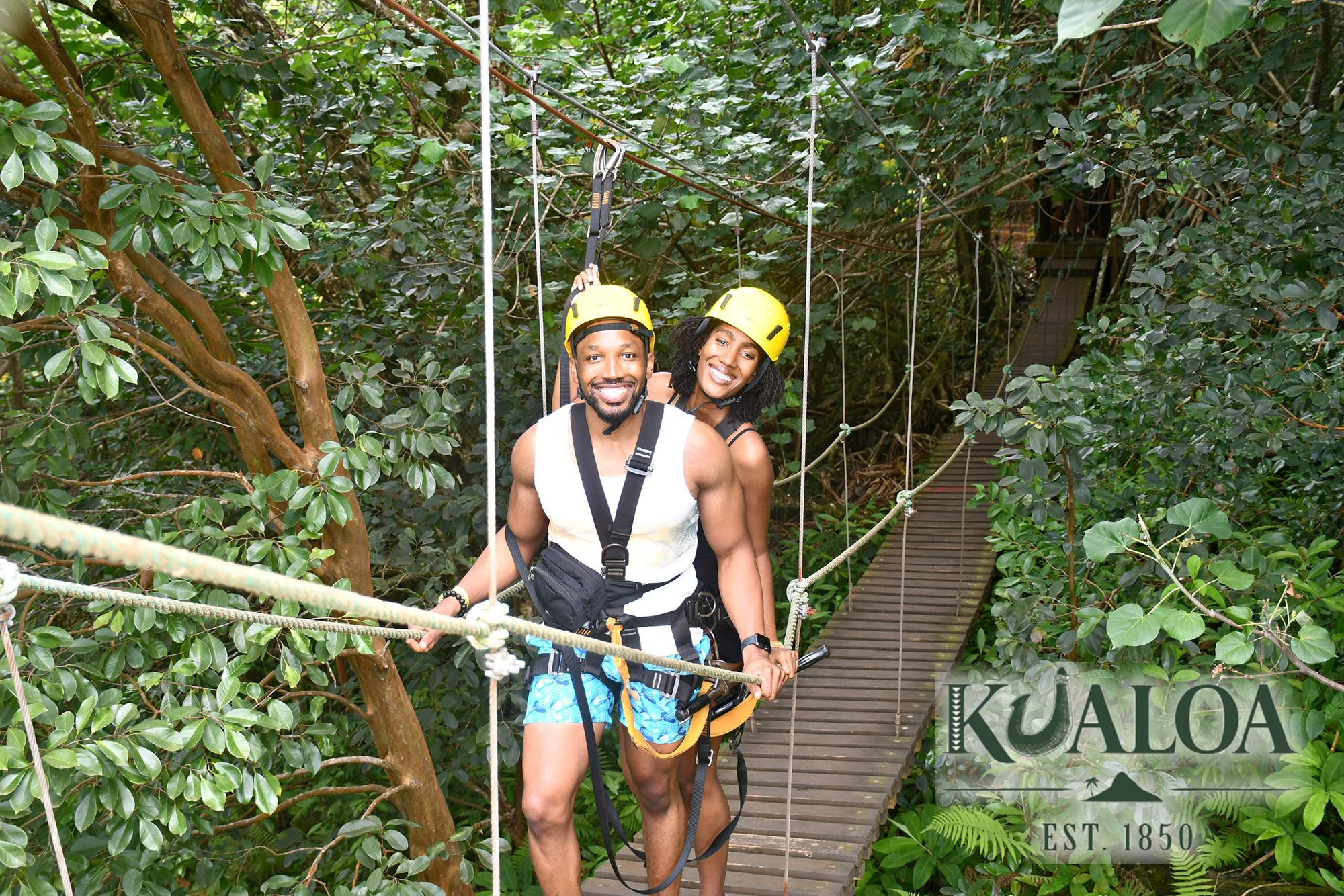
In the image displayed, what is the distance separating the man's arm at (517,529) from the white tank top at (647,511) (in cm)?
3

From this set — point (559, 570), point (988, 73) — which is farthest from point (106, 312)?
point (988, 73)

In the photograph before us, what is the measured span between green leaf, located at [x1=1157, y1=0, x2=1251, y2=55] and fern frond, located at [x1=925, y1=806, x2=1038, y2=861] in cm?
262

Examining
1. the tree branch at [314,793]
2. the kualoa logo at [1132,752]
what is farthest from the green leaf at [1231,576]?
the tree branch at [314,793]

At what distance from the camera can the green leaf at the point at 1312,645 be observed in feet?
6.95

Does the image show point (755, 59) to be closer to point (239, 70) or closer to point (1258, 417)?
point (239, 70)

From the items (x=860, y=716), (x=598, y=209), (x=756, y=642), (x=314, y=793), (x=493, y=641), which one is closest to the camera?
(x=493, y=641)

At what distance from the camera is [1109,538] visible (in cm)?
228

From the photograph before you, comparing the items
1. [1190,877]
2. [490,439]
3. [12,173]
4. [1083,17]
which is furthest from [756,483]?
[1190,877]

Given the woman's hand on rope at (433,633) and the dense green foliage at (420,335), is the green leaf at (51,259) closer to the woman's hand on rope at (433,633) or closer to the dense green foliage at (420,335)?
the dense green foliage at (420,335)

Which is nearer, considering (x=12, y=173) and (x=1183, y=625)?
(x=12, y=173)

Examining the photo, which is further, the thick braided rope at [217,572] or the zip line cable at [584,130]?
the zip line cable at [584,130]

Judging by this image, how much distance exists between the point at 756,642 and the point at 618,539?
33 cm

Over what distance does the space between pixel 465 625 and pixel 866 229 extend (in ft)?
13.5

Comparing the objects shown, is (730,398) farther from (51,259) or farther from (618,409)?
(51,259)
